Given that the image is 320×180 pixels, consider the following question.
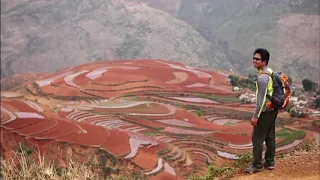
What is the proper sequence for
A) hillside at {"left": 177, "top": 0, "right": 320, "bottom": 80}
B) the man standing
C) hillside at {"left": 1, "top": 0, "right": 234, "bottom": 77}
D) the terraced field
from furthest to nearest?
hillside at {"left": 1, "top": 0, "right": 234, "bottom": 77}, hillside at {"left": 177, "top": 0, "right": 320, "bottom": 80}, the terraced field, the man standing

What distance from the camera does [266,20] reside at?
92.3 feet

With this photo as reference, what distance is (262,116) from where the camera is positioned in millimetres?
3789

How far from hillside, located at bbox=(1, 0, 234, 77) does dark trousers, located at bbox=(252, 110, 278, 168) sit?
23900mm

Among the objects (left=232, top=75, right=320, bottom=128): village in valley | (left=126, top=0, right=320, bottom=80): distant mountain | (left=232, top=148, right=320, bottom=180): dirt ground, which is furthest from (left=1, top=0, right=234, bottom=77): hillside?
(left=232, top=148, right=320, bottom=180): dirt ground

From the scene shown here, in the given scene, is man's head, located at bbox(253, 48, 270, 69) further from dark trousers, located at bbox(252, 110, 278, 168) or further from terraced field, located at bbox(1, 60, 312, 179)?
terraced field, located at bbox(1, 60, 312, 179)

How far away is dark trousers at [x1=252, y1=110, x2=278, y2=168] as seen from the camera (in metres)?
3.79

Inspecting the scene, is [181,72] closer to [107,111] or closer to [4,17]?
A: [107,111]

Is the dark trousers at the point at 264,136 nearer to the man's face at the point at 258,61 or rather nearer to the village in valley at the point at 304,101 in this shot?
the man's face at the point at 258,61

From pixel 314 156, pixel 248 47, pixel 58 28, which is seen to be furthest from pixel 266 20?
pixel 314 156

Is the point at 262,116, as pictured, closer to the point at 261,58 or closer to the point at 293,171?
the point at 261,58

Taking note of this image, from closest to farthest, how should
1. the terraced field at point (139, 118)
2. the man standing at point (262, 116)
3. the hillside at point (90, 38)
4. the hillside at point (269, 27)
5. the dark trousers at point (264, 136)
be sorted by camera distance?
the man standing at point (262, 116) → the dark trousers at point (264, 136) → the terraced field at point (139, 118) → the hillside at point (269, 27) → the hillside at point (90, 38)

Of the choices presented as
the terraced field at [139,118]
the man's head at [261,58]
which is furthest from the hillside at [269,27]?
the man's head at [261,58]

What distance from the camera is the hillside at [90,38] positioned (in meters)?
28.7

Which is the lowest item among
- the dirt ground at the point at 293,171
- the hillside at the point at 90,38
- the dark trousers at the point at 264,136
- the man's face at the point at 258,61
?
the dirt ground at the point at 293,171
